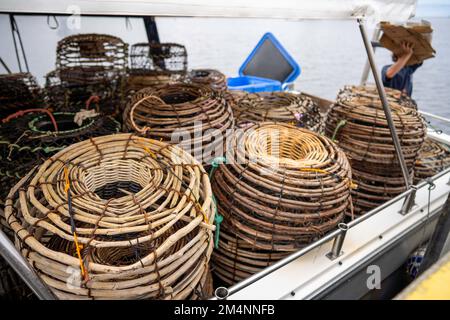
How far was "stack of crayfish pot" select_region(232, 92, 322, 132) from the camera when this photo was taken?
156 centimetres

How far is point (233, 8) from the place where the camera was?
84 cm

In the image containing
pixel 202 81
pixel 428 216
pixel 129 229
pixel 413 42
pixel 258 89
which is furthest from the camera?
pixel 258 89

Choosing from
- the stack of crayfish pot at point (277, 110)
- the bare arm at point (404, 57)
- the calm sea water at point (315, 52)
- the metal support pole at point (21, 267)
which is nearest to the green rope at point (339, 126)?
the stack of crayfish pot at point (277, 110)

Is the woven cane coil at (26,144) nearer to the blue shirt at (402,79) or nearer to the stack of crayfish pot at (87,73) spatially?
the stack of crayfish pot at (87,73)

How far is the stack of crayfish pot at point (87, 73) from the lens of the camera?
5.53ft

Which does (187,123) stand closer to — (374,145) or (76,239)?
(76,239)

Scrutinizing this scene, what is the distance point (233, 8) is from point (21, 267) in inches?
32.3

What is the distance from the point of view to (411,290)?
1.80 feet

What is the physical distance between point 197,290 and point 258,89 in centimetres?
210

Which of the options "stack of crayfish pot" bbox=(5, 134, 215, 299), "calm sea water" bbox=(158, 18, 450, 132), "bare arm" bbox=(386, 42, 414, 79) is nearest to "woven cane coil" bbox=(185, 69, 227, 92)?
"stack of crayfish pot" bbox=(5, 134, 215, 299)

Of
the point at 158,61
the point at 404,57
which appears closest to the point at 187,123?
the point at 158,61

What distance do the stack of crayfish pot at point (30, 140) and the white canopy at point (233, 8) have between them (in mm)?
504
